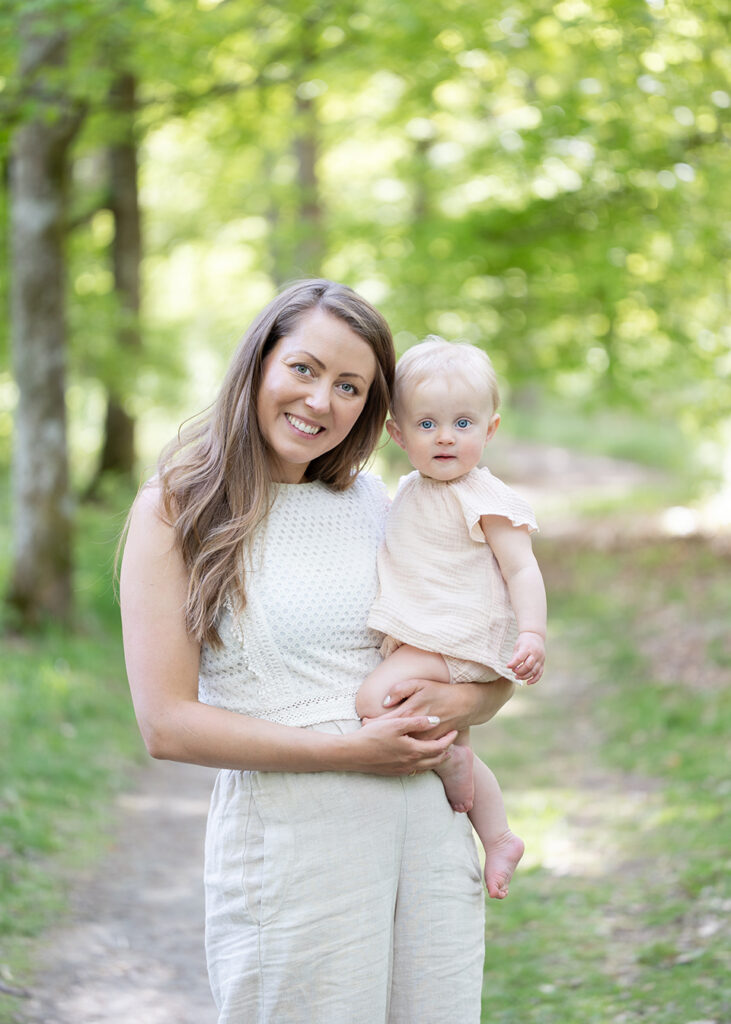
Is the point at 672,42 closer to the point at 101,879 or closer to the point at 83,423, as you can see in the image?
the point at 101,879

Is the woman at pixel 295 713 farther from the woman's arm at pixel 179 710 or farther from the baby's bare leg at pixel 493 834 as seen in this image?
the baby's bare leg at pixel 493 834

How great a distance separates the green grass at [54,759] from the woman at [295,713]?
0.94 m

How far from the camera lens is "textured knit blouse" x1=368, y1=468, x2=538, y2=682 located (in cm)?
211

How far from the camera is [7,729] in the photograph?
19.1ft

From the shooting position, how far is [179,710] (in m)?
1.92

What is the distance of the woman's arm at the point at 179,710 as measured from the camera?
6.28 feet

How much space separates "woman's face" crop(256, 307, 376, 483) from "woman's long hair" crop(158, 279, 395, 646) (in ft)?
0.07

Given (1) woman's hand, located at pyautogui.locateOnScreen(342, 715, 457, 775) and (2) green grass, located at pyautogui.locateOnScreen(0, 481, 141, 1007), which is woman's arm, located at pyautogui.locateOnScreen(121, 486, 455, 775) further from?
(2) green grass, located at pyautogui.locateOnScreen(0, 481, 141, 1007)

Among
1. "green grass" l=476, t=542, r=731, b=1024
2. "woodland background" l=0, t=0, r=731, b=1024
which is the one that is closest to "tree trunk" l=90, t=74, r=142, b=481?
"woodland background" l=0, t=0, r=731, b=1024

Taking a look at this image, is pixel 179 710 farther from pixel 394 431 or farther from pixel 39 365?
pixel 39 365

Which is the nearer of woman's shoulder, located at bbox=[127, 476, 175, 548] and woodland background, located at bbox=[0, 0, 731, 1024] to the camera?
woman's shoulder, located at bbox=[127, 476, 175, 548]

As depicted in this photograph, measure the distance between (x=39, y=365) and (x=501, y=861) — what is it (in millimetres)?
6119

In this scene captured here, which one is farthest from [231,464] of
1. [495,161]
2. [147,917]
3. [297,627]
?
A: [495,161]

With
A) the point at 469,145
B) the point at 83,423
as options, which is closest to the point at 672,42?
the point at 469,145
